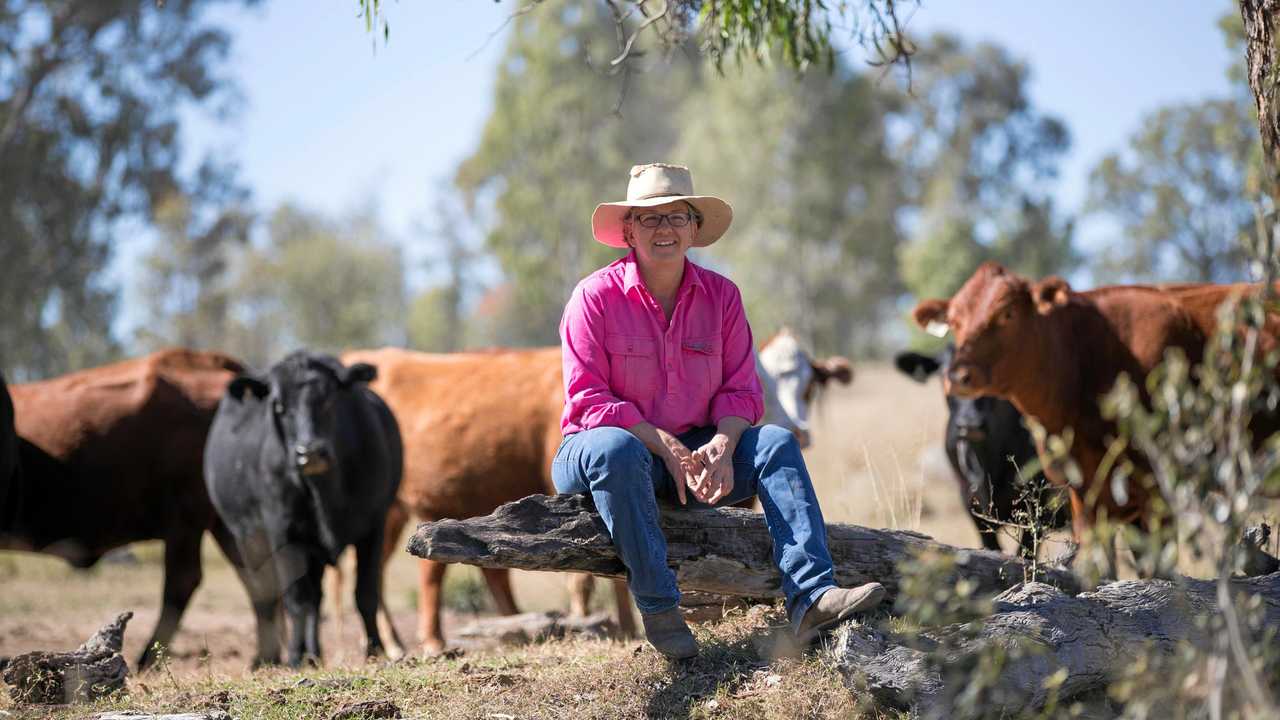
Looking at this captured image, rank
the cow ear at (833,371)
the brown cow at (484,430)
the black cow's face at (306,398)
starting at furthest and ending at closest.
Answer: the cow ear at (833,371) → the brown cow at (484,430) → the black cow's face at (306,398)

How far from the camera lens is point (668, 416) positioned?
5.04 m

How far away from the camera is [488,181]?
42.8m

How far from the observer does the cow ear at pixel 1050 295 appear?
7.31 meters

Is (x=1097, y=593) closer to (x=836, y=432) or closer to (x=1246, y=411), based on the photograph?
(x=1246, y=411)

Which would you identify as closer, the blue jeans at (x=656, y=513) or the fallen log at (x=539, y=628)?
the blue jeans at (x=656, y=513)

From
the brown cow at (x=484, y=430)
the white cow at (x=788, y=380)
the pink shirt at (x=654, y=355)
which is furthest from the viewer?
the brown cow at (x=484, y=430)

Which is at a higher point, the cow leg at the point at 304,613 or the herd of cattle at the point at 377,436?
the herd of cattle at the point at 377,436

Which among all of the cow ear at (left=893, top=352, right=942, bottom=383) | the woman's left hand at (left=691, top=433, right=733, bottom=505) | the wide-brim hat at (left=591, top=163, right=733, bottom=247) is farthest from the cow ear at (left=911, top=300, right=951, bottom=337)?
the woman's left hand at (left=691, top=433, right=733, bottom=505)

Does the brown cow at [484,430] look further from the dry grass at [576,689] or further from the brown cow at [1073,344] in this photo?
the dry grass at [576,689]

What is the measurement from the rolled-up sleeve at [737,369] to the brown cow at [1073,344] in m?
2.26

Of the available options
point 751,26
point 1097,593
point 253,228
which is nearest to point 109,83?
point 253,228

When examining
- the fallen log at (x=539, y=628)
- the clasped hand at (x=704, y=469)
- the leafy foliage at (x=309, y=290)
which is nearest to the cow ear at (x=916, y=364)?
the fallen log at (x=539, y=628)

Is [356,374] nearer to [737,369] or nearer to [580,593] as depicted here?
[580,593]

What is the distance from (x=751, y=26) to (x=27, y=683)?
4528mm
